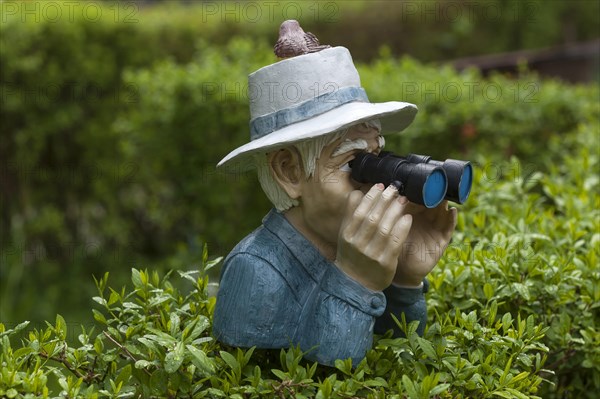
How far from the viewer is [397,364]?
254 centimetres

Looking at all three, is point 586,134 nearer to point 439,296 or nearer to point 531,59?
point 439,296

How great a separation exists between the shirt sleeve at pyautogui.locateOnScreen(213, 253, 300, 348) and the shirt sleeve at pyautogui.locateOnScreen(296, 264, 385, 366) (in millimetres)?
75

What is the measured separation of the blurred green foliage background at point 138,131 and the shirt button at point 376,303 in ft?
8.83

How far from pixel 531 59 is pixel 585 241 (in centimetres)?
675

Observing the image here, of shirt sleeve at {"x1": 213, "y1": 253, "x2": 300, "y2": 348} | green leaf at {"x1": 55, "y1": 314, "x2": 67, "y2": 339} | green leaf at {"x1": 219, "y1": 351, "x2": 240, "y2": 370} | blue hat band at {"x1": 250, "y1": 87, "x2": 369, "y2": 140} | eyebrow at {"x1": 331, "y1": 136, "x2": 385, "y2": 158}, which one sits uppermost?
blue hat band at {"x1": 250, "y1": 87, "x2": 369, "y2": 140}

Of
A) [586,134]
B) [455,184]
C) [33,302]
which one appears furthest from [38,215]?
[455,184]

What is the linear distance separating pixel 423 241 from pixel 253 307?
22.0 inches

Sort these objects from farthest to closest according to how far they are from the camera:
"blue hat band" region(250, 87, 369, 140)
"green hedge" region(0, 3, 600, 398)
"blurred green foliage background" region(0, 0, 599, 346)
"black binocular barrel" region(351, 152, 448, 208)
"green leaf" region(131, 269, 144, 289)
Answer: "blurred green foliage background" region(0, 0, 599, 346) < "green leaf" region(131, 269, 144, 289) < "green hedge" region(0, 3, 600, 398) < "blue hat band" region(250, 87, 369, 140) < "black binocular barrel" region(351, 152, 448, 208)

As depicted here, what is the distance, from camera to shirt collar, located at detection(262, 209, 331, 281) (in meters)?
2.50

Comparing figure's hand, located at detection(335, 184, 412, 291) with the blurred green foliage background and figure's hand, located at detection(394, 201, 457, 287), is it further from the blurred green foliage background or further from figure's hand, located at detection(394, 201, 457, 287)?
the blurred green foliage background

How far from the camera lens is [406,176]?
2.37 meters

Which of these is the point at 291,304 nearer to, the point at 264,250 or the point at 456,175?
the point at 264,250

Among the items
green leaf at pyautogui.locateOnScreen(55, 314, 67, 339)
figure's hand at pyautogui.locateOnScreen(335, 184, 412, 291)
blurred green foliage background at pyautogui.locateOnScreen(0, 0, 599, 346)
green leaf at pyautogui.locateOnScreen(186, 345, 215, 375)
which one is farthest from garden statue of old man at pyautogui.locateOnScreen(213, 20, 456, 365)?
blurred green foliage background at pyautogui.locateOnScreen(0, 0, 599, 346)

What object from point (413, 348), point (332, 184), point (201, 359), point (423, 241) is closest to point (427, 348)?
point (413, 348)
